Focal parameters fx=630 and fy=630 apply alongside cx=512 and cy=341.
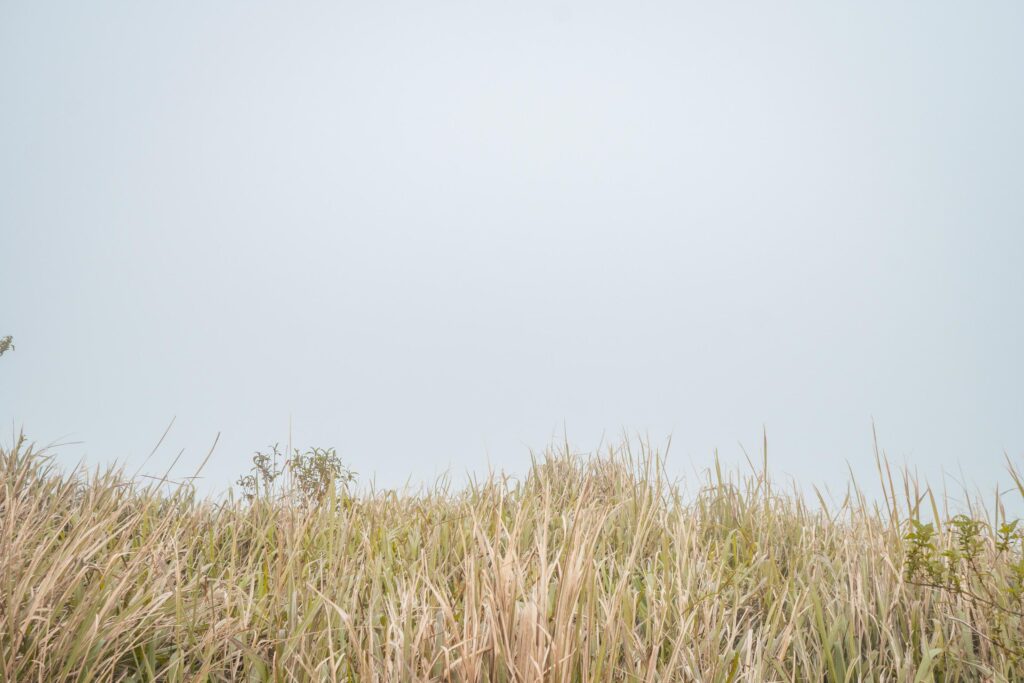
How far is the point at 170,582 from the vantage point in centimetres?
221

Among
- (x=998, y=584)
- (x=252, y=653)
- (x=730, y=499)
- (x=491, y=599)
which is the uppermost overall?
(x=730, y=499)

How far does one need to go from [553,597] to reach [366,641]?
606mm

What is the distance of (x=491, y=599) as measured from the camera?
152 centimetres

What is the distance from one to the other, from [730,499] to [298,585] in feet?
7.44

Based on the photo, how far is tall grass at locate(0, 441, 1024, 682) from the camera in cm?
155

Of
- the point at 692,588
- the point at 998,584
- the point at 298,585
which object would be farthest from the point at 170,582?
the point at 998,584

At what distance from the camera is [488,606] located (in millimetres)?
1511

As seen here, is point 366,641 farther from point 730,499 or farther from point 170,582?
point 730,499

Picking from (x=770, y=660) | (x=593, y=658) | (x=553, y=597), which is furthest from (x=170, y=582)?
(x=770, y=660)

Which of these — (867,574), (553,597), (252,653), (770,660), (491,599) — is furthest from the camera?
(867,574)

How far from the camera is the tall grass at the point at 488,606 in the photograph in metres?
1.55

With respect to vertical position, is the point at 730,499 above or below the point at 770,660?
above

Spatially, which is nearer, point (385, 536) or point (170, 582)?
point (170, 582)

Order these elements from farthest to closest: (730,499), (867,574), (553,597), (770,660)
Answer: (730,499)
(867,574)
(553,597)
(770,660)
